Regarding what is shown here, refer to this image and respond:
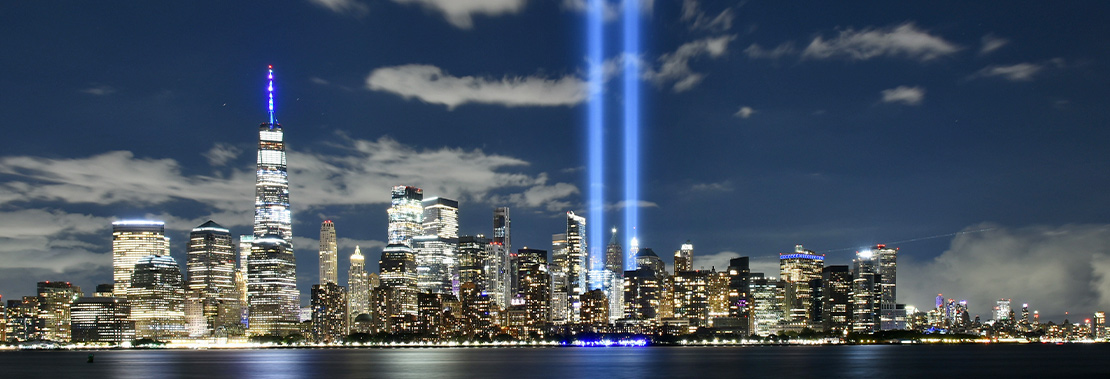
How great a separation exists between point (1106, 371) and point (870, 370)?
32378 millimetres

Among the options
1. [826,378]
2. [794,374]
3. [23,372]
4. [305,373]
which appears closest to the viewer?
[826,378]

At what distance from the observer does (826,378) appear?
440 feet

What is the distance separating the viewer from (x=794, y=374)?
469ft

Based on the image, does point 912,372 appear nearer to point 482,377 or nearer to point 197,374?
point 482,377

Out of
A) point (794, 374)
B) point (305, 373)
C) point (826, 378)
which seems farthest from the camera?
point (305, 373)

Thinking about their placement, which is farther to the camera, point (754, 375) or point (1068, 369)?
point (1068, 369)

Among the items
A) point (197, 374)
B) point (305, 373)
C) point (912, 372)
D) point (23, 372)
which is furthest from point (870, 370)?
point (23, 372)

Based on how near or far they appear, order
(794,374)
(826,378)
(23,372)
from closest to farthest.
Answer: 1. (826,378)
2. (794,374)
3. (23,372)

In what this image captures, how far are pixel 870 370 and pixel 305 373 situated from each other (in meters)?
81.5

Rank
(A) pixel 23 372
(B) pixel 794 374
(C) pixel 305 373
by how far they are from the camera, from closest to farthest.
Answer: (B) pixel 794 374
(C) pixel 305 373
(A) pixel 23 372

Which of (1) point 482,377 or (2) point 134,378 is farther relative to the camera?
(2) point 134,378

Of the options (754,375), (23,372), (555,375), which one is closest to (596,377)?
(555,375)

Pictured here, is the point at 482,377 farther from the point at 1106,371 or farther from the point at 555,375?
the point at 1106,371

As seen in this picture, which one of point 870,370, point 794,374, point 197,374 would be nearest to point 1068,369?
point 870,370
